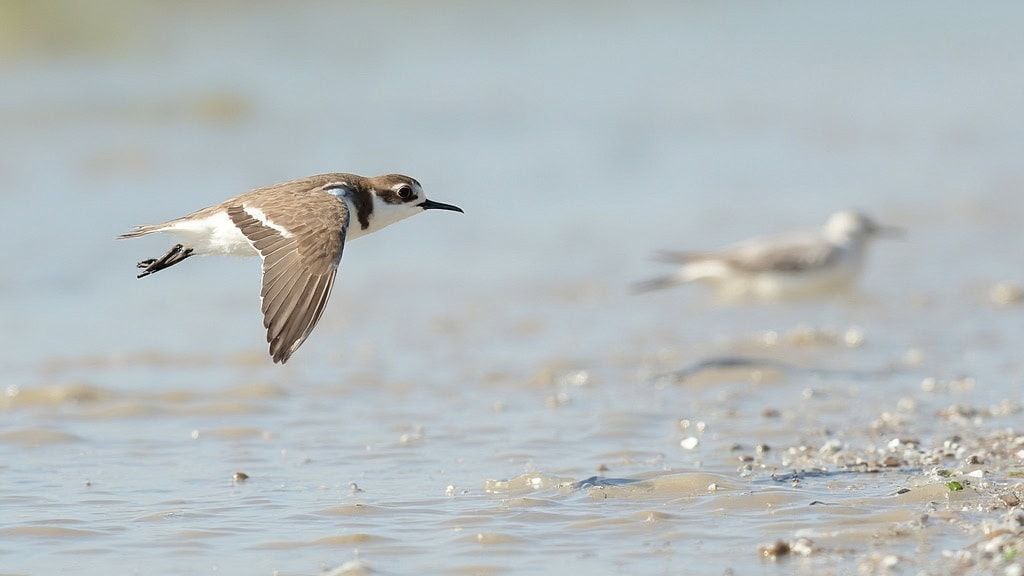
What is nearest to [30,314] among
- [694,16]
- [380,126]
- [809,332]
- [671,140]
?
[809,332]

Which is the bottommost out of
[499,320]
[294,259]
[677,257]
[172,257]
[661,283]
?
[294,259]

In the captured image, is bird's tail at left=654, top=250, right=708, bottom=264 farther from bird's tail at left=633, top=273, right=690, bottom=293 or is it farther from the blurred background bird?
bird's tail at left=633, top=273, right=690, bottom=293

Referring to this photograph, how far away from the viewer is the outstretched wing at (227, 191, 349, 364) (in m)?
6.59

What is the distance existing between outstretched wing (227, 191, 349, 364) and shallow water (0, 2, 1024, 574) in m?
0.76

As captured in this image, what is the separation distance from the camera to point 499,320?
10688mm

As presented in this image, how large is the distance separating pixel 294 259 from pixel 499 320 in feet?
12.5

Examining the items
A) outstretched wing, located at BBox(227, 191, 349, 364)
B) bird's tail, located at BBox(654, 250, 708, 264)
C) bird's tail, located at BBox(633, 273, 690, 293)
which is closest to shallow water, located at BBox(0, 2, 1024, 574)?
bird's tail, located at BBox(633, 273, 690, 293)

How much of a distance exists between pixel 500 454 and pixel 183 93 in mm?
12636

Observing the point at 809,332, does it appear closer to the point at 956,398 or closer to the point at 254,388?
the point at 956,398

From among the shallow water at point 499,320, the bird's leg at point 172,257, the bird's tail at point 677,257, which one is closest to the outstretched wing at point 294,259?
the bird's leg at point 172,257

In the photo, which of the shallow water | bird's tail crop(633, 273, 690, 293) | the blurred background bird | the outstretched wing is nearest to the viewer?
the shallow water

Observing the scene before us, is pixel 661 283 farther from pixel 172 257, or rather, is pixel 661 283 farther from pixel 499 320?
pixel 172 257

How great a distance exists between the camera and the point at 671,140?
17906mm

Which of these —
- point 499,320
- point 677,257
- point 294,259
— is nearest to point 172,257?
point 294,259
